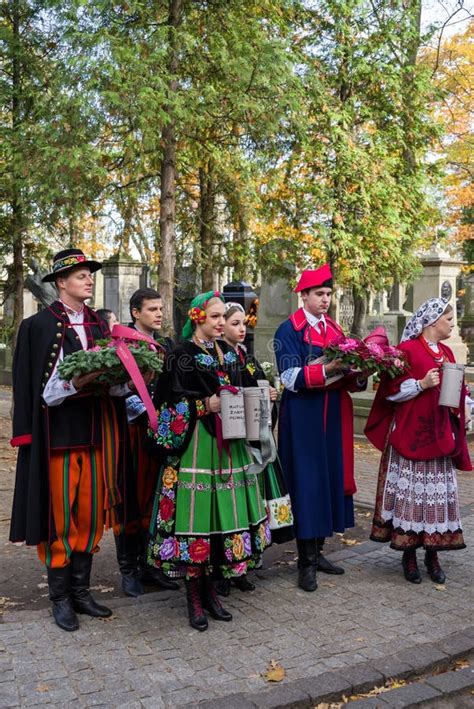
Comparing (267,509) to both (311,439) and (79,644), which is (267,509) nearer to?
(311,439)

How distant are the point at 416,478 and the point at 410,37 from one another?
12.2m

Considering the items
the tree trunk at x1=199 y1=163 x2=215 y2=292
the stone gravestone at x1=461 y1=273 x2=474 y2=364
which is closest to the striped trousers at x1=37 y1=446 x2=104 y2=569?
the tree trunk at x1=199 y1=163 x2=215 y2=292

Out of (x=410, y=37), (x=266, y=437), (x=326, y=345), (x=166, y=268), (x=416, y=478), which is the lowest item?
(x=416, y=478)

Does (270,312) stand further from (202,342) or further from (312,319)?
(202,342)

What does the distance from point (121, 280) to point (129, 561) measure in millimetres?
15046

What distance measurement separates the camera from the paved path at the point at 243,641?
3758 mm

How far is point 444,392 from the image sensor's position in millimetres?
5137

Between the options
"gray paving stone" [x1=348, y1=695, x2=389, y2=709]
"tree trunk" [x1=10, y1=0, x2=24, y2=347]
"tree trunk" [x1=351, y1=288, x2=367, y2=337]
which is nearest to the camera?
"gray paving stone" [x1=348, y1=695, x2=389, y2=709]

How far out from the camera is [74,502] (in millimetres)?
4570

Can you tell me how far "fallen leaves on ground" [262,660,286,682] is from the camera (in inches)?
153

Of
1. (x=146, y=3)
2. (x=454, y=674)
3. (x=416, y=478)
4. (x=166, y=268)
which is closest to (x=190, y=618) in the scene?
(x=454, y=674)

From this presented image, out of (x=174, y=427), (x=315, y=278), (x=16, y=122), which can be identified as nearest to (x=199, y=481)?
(x=174, y=427)

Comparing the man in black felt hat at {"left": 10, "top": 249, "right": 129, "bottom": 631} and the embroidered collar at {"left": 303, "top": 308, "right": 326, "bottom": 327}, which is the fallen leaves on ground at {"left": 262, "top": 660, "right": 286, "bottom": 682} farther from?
the embroidered collar at {"left": 303, "top": 308, "right": 326, "bottom": 327}

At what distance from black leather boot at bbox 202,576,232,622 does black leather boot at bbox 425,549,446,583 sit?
62.1 inches
